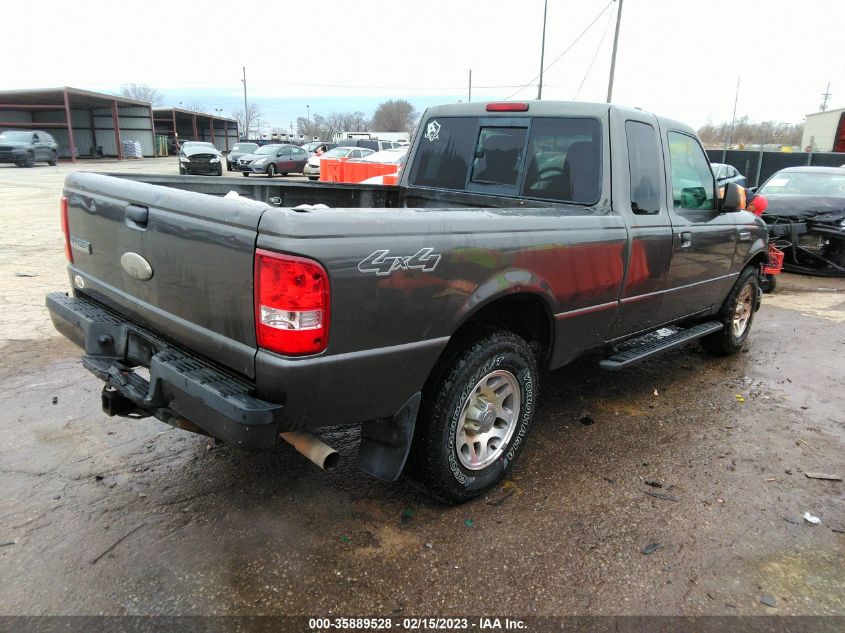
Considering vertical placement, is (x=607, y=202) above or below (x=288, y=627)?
above

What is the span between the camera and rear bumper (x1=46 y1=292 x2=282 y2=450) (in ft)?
7.42

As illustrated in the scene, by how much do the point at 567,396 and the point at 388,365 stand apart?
2587 millimetres

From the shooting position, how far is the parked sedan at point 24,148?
94.0ft

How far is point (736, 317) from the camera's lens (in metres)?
5.71

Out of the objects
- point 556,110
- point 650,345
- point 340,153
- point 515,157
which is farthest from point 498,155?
point 340,153

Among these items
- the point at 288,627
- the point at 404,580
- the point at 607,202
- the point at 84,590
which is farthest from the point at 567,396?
the point at 84,590

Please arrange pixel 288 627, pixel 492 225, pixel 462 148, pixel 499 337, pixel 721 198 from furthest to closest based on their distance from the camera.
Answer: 1. pixel 721 198
2. pixel 462 148
3. pixel 499 337
4. pixel 492 225
5. pixel 288 627

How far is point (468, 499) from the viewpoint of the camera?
314 centimetres

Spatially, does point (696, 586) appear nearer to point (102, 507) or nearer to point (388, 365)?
point (388, 365)

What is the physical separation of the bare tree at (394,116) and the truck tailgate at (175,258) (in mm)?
106577

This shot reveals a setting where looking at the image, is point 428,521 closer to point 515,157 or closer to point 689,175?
point 515,157

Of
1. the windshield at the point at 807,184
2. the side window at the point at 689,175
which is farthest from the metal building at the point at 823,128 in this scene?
the side window at the point at 689,175

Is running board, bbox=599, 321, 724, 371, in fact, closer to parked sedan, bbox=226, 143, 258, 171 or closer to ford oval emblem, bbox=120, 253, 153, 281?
ford oval emblem, bbox=120, 253, 153, 281

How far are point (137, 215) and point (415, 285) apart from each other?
133 centimetres
